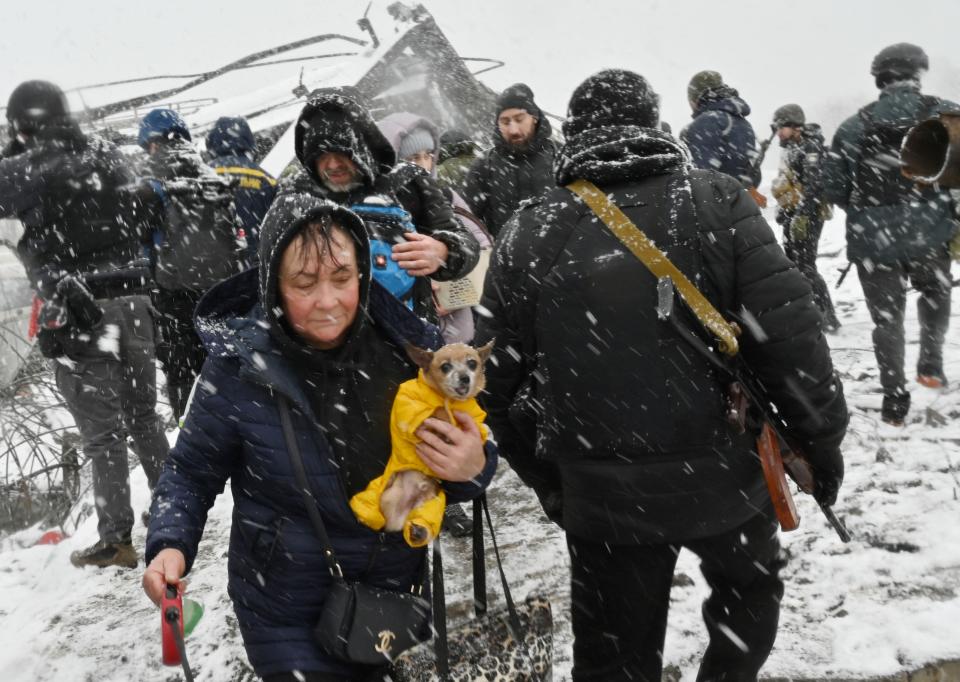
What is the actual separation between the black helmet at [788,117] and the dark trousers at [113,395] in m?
6.62

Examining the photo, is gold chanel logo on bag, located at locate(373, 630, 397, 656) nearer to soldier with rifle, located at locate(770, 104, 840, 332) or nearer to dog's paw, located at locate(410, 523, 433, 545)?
dog's paw, located at locate(410, 523, 433, 545)

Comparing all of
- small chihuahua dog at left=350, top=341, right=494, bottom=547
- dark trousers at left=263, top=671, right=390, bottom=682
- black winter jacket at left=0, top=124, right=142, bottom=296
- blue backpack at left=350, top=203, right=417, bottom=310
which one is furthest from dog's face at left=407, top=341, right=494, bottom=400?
black winter jacket at left=0, top=124, right=142, bottom=296

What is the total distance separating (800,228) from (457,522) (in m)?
5.04

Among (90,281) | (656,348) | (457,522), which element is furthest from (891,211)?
(90,281)

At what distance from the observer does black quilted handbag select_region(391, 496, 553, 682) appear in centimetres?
178

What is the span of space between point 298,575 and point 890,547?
3.01 m

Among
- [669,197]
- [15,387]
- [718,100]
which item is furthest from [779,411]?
[15,387]

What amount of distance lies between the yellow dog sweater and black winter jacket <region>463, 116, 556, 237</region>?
3342 mm

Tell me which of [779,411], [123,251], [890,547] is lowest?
[890,547]

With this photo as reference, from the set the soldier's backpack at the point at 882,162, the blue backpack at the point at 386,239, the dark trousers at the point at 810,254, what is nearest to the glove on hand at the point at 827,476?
the blue backpack at the point at 386,239

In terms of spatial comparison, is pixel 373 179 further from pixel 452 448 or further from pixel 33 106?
pixel 33 106

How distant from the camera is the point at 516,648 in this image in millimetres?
1868

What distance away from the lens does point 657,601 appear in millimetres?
2006

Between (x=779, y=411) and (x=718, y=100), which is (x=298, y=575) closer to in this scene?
(x=779, y=411)
